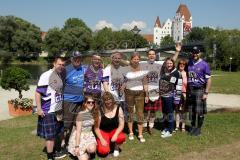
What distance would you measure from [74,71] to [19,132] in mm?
3172

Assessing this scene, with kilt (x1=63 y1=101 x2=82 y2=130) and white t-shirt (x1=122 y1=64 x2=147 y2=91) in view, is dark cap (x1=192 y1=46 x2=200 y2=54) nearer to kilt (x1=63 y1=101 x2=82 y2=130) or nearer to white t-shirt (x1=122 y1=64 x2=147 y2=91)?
white t-shirt (x1=122 y1=64 x2=147 y2=91)

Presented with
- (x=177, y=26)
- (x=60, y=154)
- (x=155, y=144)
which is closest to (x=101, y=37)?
(x=177, y=26)

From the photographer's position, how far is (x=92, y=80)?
637 centimetres

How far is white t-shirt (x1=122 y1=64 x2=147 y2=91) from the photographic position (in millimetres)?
6594

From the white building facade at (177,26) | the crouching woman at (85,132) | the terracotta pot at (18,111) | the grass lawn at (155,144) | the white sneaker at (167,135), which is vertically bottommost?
the terracotta pot at (18,111)

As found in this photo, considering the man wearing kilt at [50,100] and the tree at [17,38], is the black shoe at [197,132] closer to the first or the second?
the man wearing kilt at [50,100]

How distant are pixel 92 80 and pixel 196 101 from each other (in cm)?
202

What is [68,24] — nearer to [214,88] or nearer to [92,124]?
[214,88]

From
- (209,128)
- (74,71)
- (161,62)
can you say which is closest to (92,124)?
(74,71)

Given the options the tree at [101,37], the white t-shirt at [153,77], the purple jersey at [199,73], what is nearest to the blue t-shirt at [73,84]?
the white t-shirt at [153,77]

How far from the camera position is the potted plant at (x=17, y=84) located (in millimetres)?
12695

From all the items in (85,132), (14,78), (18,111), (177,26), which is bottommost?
(18,111)

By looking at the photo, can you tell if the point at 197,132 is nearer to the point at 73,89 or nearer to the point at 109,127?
the point at 109,127

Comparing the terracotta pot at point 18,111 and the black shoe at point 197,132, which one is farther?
the terracotta pot at point 18,111
